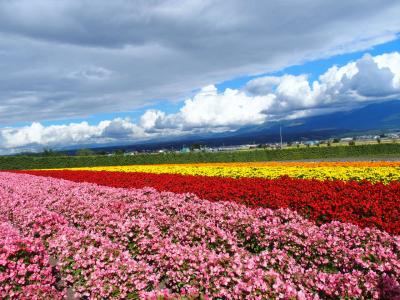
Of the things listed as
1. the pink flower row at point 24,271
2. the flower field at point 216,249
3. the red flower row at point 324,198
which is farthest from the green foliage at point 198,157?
the pink flower row at point 24,271

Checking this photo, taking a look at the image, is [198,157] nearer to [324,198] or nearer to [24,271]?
[324,198]

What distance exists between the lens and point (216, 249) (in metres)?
6.33

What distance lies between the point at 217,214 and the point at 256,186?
11.2 ft

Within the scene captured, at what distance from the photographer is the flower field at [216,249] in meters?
4.25

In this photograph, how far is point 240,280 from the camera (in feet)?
14.0

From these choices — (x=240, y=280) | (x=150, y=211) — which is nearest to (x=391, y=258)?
(x=240, y=280)

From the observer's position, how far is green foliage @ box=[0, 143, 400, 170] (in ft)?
151

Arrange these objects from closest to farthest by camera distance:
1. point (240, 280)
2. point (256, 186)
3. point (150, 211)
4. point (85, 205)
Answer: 1. point (240, 280)
2. point (150, 211)
3. point (85, 205)
4. point (256, 186)

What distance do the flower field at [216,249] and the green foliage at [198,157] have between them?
126ft

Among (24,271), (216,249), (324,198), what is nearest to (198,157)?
(324,198)

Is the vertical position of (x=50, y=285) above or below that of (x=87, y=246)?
below

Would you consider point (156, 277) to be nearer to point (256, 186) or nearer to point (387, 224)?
point (387, 224)

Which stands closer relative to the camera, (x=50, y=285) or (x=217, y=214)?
(x=50, y=285)

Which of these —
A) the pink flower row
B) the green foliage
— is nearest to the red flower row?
the pink flower row
